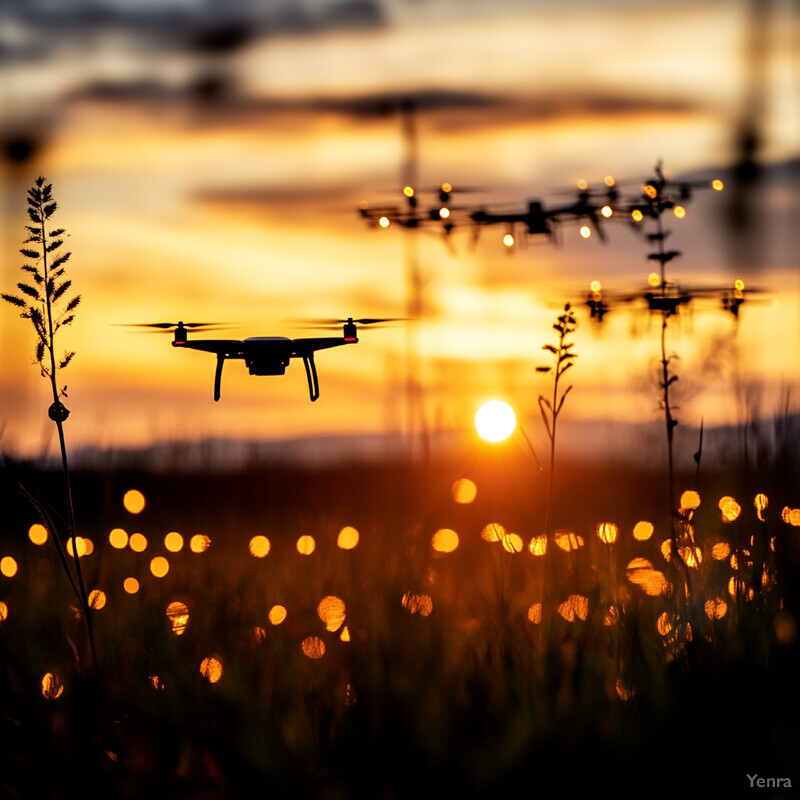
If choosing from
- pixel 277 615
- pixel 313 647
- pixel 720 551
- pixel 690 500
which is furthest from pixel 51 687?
pixel 690 500

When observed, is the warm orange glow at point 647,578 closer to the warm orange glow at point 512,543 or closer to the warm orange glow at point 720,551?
the warm orange glow at point 720,551

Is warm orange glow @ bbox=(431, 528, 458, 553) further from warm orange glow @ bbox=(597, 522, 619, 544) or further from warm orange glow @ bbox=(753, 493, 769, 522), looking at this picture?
warm orange glow @ bbox=(753, 493, 769, 522)

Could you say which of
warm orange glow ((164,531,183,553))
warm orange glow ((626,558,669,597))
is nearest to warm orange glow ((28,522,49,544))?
warm orange glow ((164,531,183,553))

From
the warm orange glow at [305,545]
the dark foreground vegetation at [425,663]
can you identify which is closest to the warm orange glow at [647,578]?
the dark foreground vegetation at [425,663]

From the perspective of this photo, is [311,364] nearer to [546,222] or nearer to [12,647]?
[12,647]

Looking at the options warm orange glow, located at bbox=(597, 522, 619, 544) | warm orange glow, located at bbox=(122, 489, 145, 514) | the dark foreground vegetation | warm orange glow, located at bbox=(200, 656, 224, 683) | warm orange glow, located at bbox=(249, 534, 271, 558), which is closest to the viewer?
the dark foreground vegetation

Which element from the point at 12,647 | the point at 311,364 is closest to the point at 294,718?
the point at 12,647
